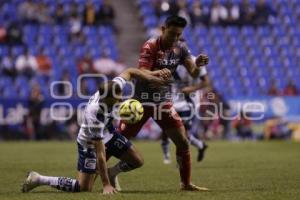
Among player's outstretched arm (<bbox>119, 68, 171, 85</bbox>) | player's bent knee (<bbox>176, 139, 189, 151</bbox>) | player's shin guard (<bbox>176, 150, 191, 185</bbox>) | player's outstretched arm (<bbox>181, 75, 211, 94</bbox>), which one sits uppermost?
player's outstretched arm (<bbox>181, 75, 211, 94</bbox>)

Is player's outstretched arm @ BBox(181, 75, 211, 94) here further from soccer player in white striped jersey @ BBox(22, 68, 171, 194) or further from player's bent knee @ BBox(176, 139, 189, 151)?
soccer player in white striped jersey @ BBox(22, 68, 171, 194)

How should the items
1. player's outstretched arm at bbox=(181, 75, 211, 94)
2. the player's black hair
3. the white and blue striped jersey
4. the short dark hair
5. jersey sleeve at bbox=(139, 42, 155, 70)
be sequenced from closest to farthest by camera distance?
1. the player's black hair
2. the white and blue striped jersey
3. the short dark hair
4. jersey sleeve at bbox=(139, 42, 155, 70)
5. player's outstretched arm at bbox=(181, 75, 211, 94)

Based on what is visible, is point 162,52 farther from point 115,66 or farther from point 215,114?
point 115,66

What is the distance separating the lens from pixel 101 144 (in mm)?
9203

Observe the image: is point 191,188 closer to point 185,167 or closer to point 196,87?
point 185,167

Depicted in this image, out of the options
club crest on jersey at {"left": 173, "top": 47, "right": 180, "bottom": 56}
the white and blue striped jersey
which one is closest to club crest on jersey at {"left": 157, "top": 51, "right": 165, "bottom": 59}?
club crest on jersey at {"left": 173, "top": 47, "right": 180, "bottom": 56}

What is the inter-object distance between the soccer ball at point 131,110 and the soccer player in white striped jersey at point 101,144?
0.13 metres

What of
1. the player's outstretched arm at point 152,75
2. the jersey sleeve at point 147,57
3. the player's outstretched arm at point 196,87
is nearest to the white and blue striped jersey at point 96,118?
the player's outstretched arm at point 152,75

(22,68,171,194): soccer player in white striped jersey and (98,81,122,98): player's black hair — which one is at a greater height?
(98,81,122,98): player's black hair

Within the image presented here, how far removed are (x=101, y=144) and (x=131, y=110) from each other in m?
0.56

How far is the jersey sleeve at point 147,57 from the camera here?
32.2 ft

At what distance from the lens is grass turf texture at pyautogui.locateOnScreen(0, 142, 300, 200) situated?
936 centimetres

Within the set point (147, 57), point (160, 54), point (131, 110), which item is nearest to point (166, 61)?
point (160, 54)

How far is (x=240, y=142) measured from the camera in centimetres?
2525
